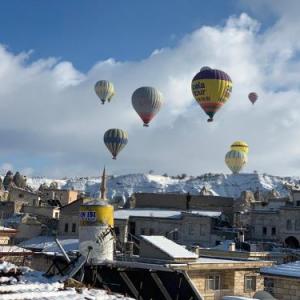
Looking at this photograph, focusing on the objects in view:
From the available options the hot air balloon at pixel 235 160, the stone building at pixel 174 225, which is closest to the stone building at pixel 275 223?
the stone building at pixel 174 225

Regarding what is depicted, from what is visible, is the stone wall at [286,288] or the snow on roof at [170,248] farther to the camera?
the snow on roof at [170,248]

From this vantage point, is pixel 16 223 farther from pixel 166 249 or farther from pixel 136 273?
pixel 136 273

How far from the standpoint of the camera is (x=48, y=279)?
1700 cm

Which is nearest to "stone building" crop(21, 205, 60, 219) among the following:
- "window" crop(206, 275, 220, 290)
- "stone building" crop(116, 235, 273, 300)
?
"stone building" crop(116, 235, 273, 300)

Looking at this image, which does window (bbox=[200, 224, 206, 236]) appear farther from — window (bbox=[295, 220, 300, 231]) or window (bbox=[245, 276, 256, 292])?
window (bbox=[245, 276, 256, 292])

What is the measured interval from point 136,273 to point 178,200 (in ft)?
212

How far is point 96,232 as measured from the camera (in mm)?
24781

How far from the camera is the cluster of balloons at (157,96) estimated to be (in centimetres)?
7181

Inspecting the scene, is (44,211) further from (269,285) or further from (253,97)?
(269,285)

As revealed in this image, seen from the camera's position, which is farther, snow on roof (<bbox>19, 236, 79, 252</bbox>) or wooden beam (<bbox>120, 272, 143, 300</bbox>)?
snow on roof (<bbox>19, 236, 79, 252</bbox>)

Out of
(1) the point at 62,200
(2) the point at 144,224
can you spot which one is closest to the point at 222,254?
(2) the point at 144,224

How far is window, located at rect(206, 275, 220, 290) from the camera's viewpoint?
28.7 metres

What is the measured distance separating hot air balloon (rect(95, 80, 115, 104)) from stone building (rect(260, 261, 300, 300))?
80.6 m

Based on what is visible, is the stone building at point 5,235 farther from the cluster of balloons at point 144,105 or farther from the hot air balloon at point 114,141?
the hot air balloon at point 114,141
